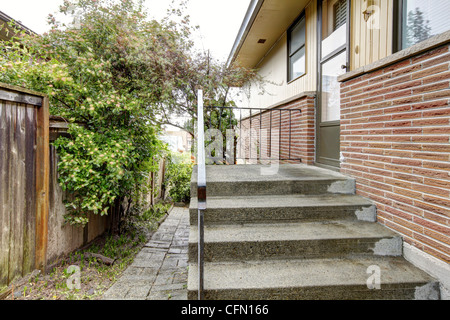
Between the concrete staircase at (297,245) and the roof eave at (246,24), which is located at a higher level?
the roof eave at (246,24)

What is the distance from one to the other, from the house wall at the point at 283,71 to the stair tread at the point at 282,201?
227cm

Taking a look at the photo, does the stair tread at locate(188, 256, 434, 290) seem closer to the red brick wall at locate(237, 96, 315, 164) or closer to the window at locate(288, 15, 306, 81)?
the red brick wall at locate(237, 96, 315, 164)

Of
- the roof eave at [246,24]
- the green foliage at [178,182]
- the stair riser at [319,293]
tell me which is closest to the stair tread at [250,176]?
the stair riser at [319,293]

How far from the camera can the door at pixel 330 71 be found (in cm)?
352

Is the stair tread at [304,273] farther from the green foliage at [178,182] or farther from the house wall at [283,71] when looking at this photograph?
the green foliage at [178,182]

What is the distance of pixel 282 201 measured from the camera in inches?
100.0

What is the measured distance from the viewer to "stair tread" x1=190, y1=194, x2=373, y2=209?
95.6 inches

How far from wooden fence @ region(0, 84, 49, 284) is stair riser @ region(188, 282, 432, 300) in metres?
1.57

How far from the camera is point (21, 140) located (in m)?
2.17

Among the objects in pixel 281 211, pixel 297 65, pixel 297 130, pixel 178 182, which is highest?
pixel 297 65

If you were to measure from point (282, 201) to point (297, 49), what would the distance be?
12.4ft

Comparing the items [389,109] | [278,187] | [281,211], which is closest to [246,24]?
[389,109]

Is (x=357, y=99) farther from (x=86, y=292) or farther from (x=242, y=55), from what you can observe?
(x=242, y=55)

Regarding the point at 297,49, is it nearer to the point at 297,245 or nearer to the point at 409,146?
the point at 409,146
